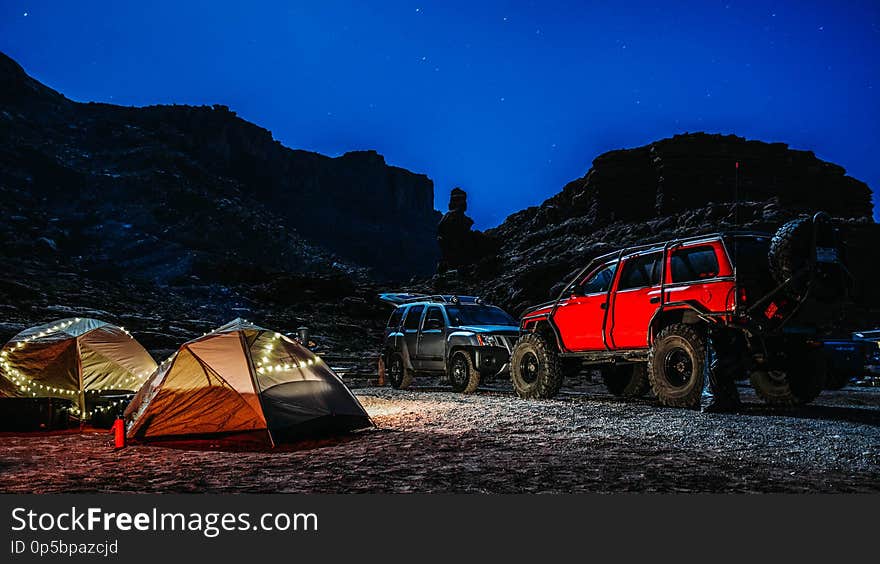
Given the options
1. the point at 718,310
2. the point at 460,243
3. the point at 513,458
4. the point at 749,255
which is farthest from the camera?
the point at 460,243

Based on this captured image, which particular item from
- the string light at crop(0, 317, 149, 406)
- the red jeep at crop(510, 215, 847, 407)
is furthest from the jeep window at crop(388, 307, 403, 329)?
the string light at crop(0, 317, 149, 406)

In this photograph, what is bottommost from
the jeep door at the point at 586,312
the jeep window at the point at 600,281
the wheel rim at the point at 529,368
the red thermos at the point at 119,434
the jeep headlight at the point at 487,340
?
the red thermos at the point at 119,434

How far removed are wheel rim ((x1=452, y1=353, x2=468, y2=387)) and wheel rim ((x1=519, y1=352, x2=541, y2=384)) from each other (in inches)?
71.5

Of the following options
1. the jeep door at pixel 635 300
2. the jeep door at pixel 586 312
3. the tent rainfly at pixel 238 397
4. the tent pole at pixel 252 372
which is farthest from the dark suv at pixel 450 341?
the tent pole at pixel 252 372

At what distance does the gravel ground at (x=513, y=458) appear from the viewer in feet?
15.0

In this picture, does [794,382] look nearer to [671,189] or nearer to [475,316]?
[475,316]

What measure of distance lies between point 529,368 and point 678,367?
338cm

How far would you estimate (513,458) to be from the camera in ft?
18.4

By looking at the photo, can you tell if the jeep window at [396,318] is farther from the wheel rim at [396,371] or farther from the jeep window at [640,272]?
the jeep window at [640,272]

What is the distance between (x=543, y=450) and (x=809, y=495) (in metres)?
2.40

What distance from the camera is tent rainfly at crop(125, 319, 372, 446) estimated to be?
7.04 meters

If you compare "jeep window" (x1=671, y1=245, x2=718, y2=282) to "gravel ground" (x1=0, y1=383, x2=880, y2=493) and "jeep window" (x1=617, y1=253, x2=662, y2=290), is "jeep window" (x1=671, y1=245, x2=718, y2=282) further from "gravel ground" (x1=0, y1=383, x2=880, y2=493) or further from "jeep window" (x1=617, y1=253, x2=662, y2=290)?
"gravel ground" (x1=0, y1=383, x2=880, y2=493)

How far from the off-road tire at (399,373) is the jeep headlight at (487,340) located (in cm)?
259

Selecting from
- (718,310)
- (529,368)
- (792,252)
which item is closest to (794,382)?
(718,310)
